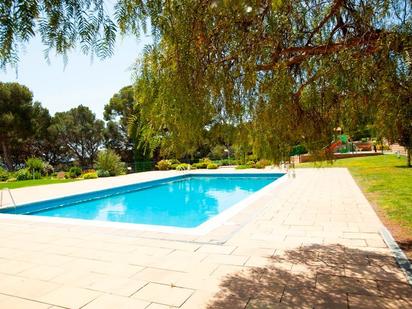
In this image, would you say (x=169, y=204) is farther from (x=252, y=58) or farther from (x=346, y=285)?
(x=252, y=58)

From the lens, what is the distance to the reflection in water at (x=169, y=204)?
1092 cm

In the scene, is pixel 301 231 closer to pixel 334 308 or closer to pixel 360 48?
pixel 334 308

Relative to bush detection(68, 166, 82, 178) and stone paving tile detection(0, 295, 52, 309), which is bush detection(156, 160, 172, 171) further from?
stone paving tile detection(0, 295, 52, 309)

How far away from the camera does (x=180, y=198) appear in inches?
578

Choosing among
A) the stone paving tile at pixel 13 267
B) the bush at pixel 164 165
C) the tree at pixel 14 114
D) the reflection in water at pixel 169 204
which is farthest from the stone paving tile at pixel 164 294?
the tree at pixel 14 114

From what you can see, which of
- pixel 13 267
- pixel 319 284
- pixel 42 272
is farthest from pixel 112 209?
pixel 319 284

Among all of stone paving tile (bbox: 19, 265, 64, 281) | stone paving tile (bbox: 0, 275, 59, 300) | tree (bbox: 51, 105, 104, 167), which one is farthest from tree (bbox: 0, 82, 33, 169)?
stone paving tile (bbox: 0, 275, 59, 300)

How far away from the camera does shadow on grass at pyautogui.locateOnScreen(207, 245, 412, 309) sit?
3303 mm

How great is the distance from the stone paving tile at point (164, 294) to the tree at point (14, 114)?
102 feet

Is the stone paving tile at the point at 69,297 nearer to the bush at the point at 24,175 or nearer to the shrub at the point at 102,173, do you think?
the shrub at the point at 102,173

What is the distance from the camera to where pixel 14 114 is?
98.3 feet

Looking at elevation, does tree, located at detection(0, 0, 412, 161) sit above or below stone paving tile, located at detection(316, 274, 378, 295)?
above

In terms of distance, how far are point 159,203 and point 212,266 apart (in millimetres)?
9403

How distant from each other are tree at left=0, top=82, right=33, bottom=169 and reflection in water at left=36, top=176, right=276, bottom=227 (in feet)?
64.6
